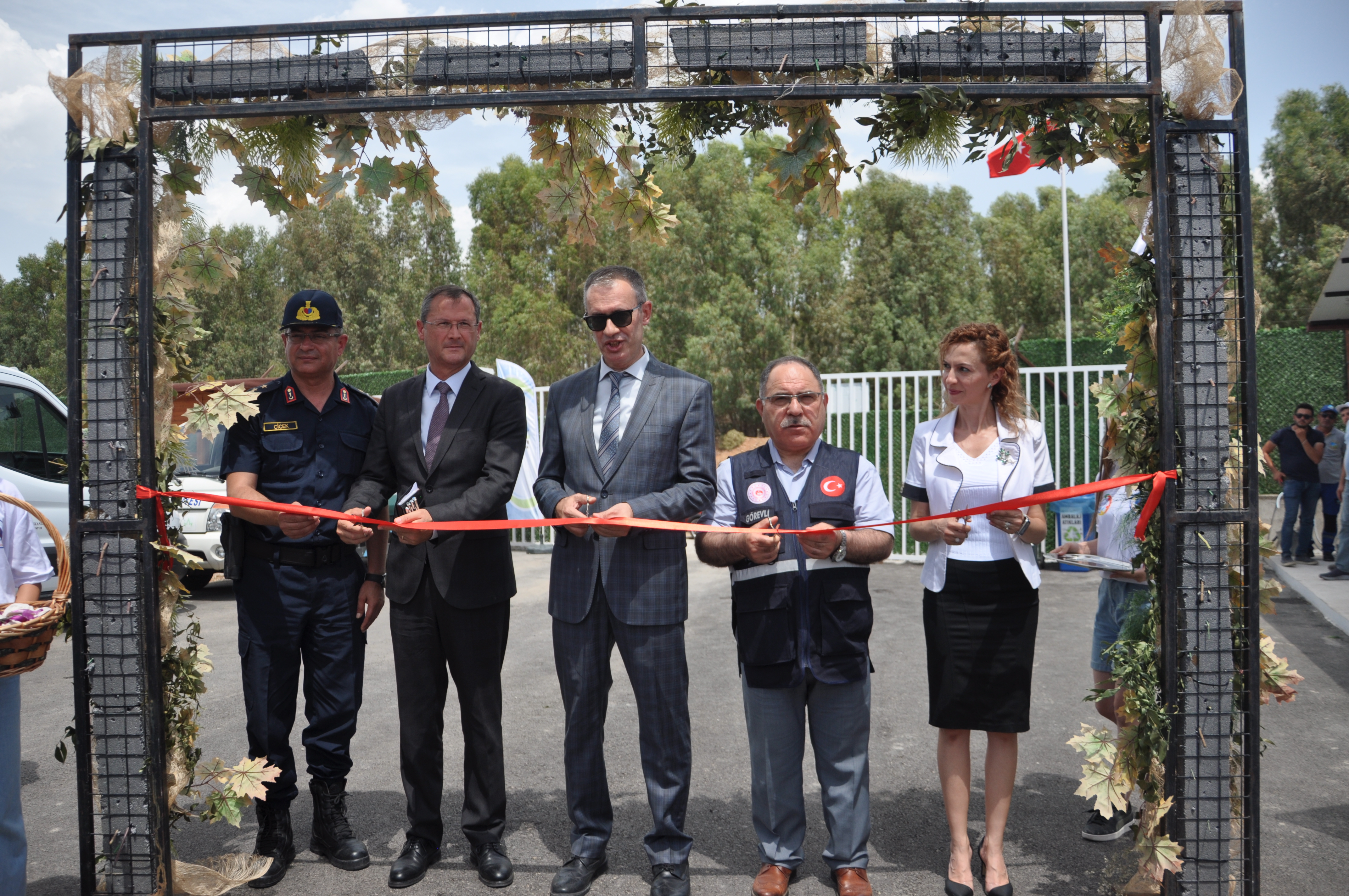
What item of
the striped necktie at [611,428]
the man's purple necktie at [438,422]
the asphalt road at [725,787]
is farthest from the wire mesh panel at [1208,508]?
the man's purple necktie at [438,422]

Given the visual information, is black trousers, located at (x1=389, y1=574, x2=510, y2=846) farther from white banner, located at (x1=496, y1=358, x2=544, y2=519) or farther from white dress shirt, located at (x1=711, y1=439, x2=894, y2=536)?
white banner, located at (x1=496, y1=358, x2=544, y2=519)

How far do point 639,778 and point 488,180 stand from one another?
3348 cm

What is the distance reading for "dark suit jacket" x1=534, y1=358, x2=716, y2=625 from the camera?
3.67 m

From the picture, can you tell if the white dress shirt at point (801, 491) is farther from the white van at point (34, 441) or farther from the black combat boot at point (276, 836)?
the white van at point (34, 441)

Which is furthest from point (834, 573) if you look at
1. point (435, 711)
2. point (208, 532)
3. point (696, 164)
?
point (696, 164)

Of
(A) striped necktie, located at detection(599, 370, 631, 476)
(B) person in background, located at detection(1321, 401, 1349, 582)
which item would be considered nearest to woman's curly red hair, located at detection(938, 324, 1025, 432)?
(A) striped necktie, located at detection(599, 370, 631, 476)

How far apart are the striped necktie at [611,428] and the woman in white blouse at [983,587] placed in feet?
3.93

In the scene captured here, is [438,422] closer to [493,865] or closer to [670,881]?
[493,865]

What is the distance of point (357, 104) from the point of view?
3.39 metres

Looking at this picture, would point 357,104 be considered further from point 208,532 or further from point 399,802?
point 208,532

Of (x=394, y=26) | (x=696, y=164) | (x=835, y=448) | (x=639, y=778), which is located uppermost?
(x=696, y=164)

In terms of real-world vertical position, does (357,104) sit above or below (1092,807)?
A: above

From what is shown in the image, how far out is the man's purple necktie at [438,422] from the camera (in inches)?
155

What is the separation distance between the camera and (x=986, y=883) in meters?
3.60
